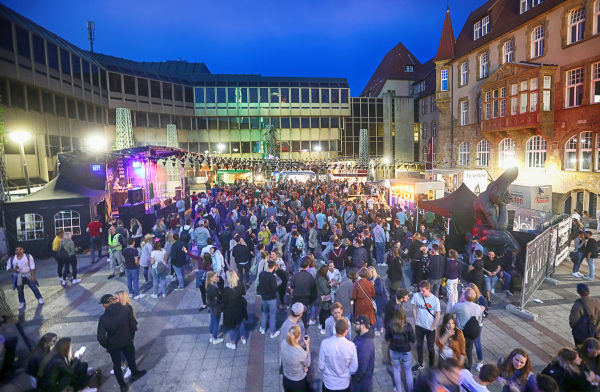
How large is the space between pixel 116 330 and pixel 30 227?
36.4 ft

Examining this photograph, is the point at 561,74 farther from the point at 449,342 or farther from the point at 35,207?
the point at 35,207

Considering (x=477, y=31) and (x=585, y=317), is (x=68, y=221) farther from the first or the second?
(x=477, y=31)

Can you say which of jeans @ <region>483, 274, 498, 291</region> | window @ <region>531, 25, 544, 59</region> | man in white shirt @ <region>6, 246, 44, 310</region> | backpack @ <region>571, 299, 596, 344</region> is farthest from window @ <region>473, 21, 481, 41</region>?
man in white shirt @ <region>6, 246, 44, 310</region>

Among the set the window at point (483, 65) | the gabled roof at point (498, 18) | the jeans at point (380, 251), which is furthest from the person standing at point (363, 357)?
the window at point (483, 65)

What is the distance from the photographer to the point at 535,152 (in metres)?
22.9

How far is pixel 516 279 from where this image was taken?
8773 millimetres

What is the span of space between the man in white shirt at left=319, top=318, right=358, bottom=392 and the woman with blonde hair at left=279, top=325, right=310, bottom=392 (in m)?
0.27

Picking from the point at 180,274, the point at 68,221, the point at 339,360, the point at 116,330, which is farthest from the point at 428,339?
the point at 68,221

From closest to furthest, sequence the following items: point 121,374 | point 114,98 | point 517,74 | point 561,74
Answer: point 121,374 < point 561,74 < point 517,74 < point 114,98

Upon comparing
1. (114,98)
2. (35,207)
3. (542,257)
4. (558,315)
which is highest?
(114,98)

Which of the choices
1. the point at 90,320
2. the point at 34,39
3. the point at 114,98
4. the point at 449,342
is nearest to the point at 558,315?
the point at 449,342

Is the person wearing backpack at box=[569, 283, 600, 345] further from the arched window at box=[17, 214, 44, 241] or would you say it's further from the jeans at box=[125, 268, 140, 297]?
the arched window at box=[17, 214, 44, 241]

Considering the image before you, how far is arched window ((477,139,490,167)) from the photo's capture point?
90.4 ft

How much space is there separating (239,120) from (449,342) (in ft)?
139
